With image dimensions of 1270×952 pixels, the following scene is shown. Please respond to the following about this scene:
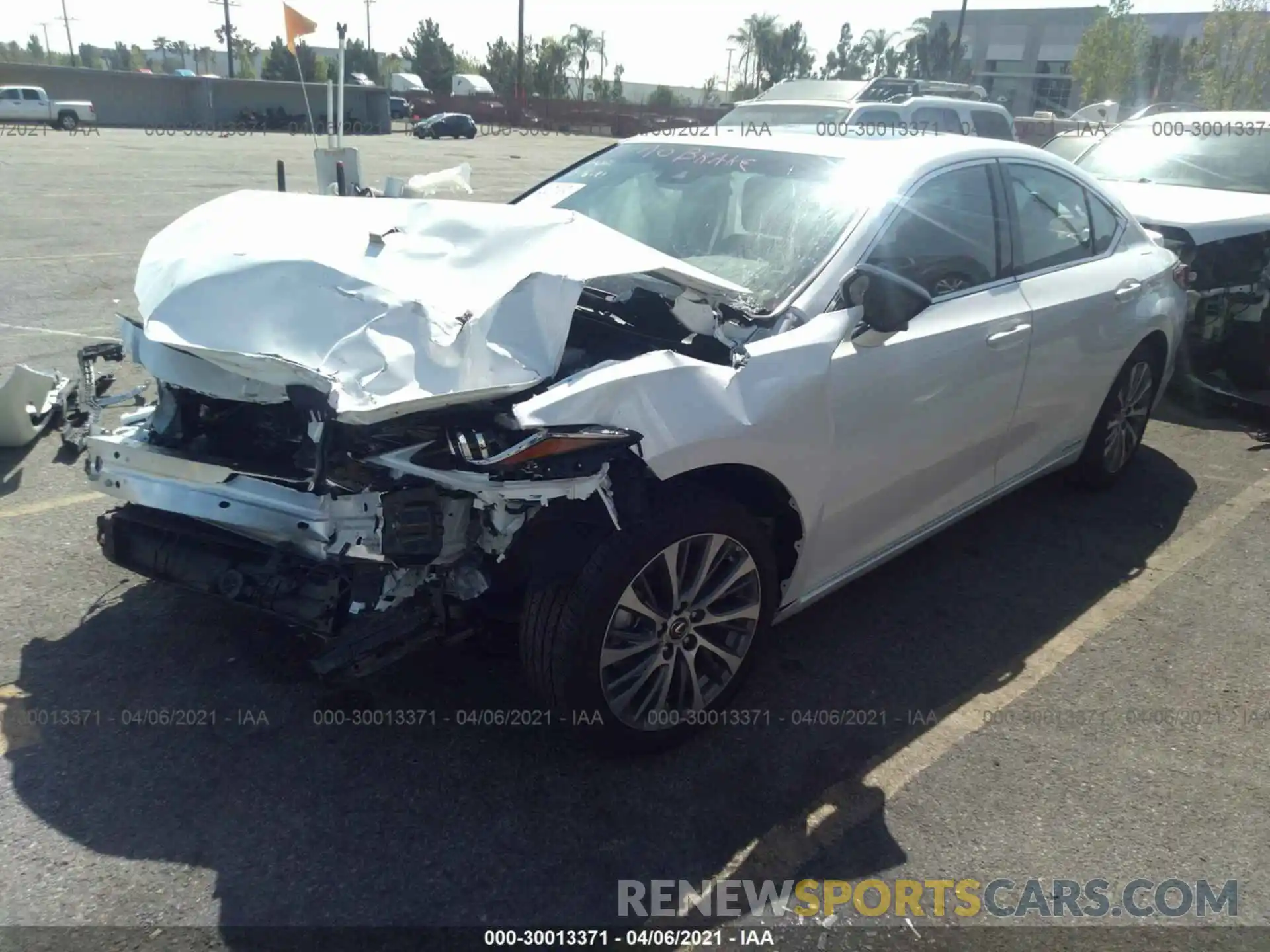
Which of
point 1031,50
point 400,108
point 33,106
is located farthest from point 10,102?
point 1031,50

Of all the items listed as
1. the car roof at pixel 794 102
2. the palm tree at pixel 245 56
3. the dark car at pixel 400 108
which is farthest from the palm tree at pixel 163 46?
the car roof at pixel 794 102

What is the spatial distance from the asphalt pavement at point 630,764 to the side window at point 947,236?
52.6 inches

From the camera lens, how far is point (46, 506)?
4305 millimetres

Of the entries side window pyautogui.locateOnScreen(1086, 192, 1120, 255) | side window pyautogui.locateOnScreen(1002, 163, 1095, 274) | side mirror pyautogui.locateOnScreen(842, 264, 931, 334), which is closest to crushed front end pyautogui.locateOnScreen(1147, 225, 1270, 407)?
side window pyautogui.locateOnScreen(1086, 192, 1120, 255)

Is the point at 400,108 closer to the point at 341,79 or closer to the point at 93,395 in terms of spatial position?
the point at 341,79

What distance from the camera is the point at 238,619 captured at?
3.54 meters

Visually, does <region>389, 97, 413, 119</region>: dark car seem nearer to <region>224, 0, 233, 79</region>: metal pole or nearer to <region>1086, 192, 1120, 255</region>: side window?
<region>224, 0, 233, 79</region>: metal pole

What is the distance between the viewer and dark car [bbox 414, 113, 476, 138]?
4325 cm

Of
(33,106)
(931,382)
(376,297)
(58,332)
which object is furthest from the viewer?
(33,106)

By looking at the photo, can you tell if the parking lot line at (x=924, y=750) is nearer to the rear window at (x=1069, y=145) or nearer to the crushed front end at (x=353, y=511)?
the crushed front end at (x=353, y=511)

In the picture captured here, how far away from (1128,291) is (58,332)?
22.5 feet

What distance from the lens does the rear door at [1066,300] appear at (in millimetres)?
4055

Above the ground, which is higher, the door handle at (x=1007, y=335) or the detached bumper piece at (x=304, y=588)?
the door handle at (x=1007, y=335)

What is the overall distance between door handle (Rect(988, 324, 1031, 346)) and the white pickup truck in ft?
143
